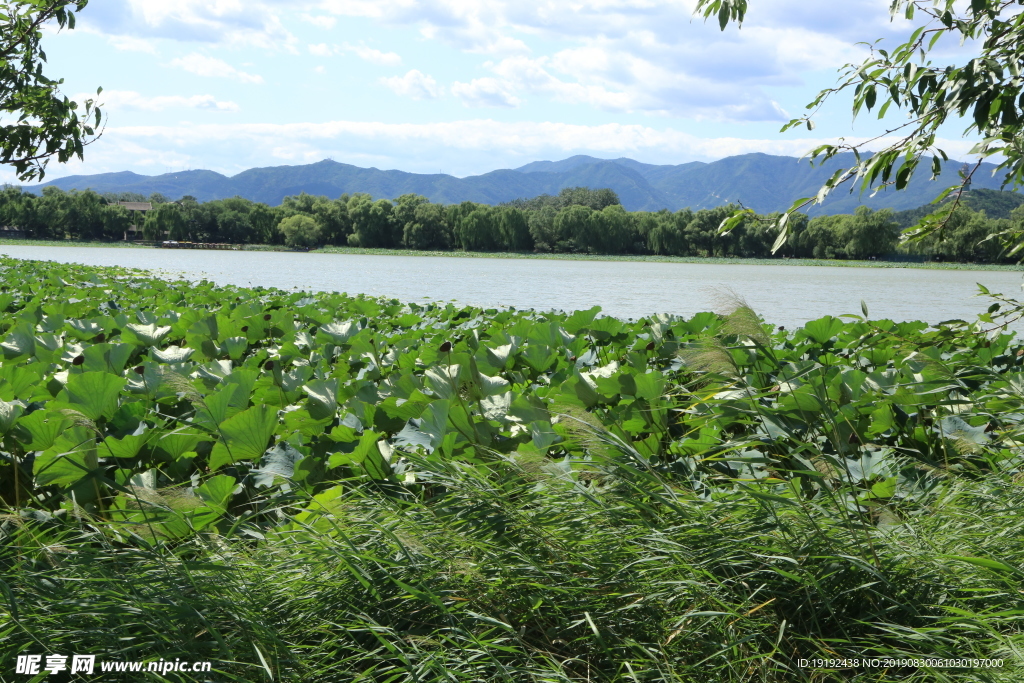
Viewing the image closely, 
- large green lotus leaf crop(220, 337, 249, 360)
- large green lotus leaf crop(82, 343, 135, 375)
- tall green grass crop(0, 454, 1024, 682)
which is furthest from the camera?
large green lotus leaf crop(220, 337, 249, 360)

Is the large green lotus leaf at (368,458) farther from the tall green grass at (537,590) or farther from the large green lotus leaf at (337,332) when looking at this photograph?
the large green lotus leaf at (337,332)

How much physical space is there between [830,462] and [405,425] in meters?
1.87

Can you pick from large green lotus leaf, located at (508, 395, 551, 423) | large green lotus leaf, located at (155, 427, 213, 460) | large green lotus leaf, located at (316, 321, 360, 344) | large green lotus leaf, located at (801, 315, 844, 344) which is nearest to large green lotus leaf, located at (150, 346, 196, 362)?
large green lotus leaf, located at (316, 321, 360, 344)

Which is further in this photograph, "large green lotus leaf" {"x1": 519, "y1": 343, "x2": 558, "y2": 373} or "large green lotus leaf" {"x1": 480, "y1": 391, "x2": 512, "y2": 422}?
"large green lotus leaf" {"x1": 519, "y1": 343, "x2": 558, "y2": 373}

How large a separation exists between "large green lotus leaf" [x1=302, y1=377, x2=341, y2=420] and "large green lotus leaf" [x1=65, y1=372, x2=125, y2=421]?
2.70 feet

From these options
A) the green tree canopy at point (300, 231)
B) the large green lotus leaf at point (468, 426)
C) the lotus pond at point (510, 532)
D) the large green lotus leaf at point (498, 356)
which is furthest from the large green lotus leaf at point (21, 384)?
the green tree canopy at point (300, 231)

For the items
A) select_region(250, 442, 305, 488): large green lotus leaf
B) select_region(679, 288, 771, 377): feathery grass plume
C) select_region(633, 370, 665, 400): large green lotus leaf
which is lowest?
select_region(250, 442, 305, 488): large green lotus leaf

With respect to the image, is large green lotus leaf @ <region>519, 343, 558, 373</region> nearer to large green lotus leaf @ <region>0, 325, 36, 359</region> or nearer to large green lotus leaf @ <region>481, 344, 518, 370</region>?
large green lotus leaf @ <region>481, 344, 518, 370</region>

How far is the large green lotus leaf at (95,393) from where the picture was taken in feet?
10.2

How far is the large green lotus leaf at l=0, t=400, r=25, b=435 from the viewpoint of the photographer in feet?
9.47

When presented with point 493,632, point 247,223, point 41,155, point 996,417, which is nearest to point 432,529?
point 493,632

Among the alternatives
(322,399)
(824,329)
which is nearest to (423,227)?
(824,329)

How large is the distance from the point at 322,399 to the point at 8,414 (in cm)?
127

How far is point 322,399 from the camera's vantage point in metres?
3.58
